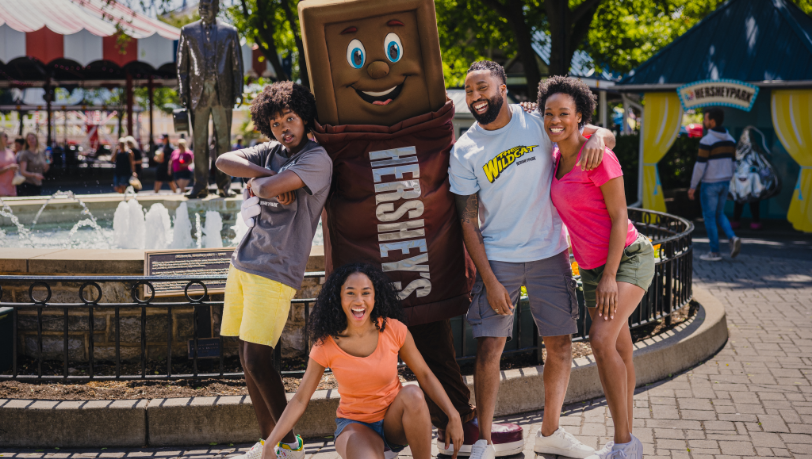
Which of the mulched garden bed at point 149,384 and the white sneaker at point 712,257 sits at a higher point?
the white sneaker at point 712,257

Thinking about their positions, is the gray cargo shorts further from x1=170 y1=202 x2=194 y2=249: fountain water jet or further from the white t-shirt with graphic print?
x1=170 y1=202 x2=194 y2=249: fountain water jet

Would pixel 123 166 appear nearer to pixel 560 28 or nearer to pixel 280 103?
pixel 560 28

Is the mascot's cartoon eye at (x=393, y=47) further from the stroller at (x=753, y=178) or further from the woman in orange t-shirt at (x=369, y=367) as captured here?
the stroller at (x=753, y=178)

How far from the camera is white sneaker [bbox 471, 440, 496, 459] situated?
3.57 metres

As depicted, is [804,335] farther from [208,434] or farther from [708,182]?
[208,434]

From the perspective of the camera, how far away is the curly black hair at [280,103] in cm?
360

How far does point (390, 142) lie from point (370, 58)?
1.44ft

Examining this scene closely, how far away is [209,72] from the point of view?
7922mm

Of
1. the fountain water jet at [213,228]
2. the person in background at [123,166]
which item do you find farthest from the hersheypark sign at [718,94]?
the person in background at [123,166]

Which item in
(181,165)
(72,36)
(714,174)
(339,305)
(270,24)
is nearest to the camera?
(339,305)

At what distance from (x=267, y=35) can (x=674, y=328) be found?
1180 cm

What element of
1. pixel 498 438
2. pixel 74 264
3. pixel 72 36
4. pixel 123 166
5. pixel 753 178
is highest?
pixel 72 36

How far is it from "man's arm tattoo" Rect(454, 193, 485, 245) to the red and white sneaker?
3.22 feet

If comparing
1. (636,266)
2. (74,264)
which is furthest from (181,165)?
(636,266)
